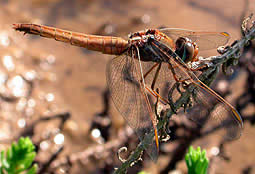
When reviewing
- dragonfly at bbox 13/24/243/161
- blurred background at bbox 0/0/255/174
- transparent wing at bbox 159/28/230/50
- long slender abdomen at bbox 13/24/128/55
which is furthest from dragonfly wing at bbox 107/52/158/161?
blurred background at bbox 0/0/255/174

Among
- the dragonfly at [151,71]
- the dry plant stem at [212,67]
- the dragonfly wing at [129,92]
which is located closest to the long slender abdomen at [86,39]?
the dragonfly at [151,71]

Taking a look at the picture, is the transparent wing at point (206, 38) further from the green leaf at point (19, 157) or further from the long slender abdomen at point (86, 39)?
the green leaf at point (19, 157)

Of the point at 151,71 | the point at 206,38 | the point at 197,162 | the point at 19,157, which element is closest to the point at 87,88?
the point at 151,71

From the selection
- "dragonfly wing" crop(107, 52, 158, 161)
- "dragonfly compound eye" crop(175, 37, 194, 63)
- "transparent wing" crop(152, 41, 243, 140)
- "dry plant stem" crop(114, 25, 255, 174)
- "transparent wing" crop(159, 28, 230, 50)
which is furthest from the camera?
→ "transparent wing" crop(159, 28, 230, 50)

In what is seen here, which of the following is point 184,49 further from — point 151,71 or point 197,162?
point 197,162

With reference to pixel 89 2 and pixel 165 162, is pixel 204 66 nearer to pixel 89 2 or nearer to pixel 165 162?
pixel 165 162

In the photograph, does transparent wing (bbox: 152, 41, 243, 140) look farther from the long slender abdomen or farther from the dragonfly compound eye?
the long slender abdomen
